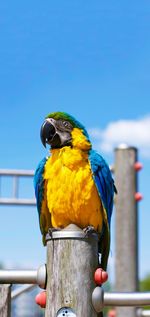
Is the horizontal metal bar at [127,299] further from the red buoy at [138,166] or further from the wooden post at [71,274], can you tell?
the red buoy at [138,166]

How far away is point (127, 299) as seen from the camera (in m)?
1.31

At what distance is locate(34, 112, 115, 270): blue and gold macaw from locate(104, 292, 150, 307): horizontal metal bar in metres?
0.27

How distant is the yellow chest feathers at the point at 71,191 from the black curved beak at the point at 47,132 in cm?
7

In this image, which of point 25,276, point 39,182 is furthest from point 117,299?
point 39,182

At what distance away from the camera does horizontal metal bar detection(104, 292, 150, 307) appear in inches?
51.0

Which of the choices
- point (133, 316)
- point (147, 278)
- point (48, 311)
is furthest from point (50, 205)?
point (147, 278)

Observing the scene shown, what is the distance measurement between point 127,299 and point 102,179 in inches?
20.7

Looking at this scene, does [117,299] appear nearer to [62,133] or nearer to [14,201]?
[62,133]

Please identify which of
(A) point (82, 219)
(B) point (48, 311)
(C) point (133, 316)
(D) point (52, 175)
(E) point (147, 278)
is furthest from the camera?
(E) point (147, 278)

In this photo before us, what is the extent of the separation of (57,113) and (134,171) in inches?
75.3

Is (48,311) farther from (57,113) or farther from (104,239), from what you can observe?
(57,113)

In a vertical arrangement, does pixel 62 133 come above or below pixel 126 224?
below

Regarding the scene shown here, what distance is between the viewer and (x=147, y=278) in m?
30.0

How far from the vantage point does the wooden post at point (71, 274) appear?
4.30 feet
